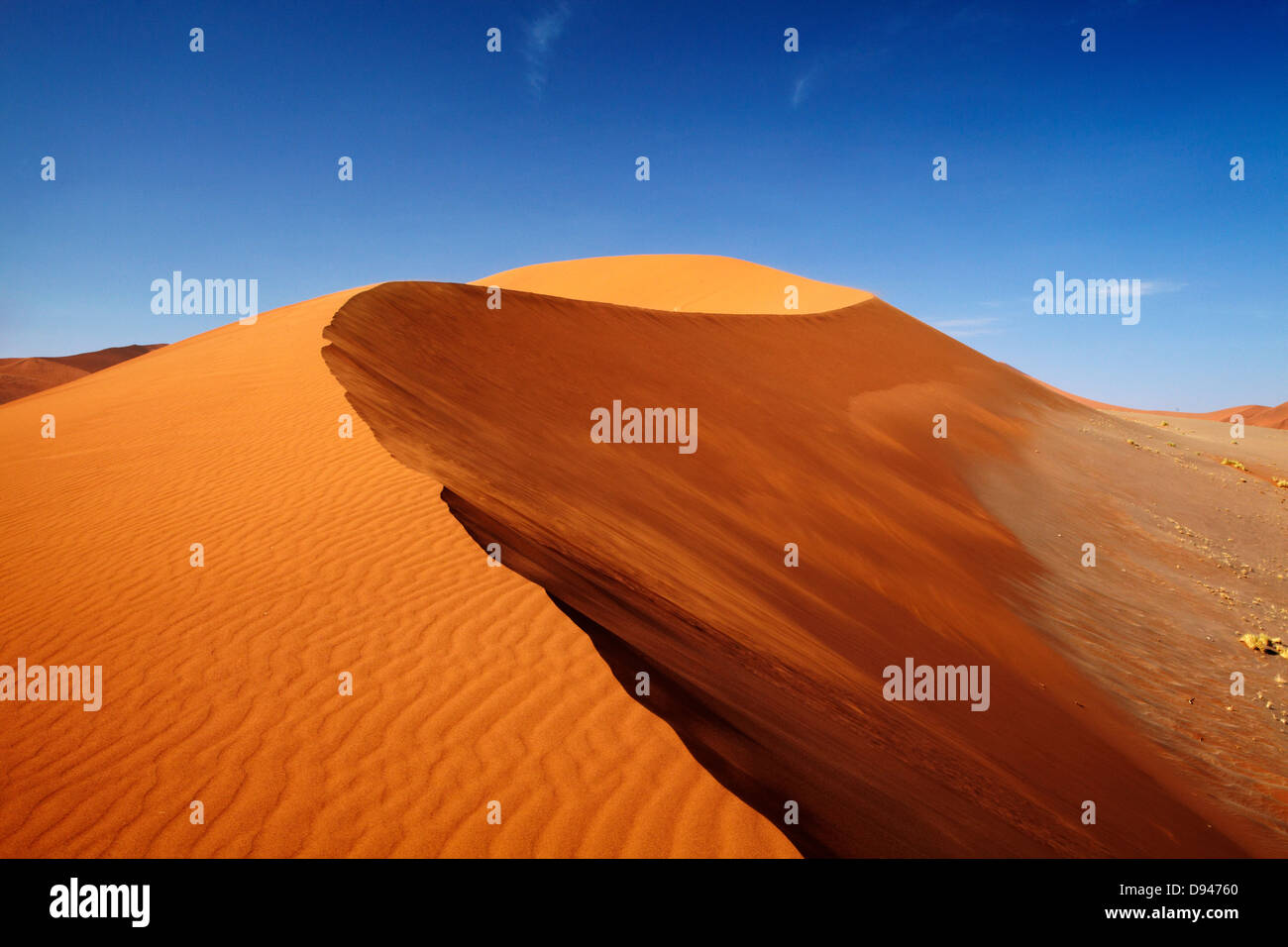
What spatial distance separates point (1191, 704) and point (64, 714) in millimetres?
11727

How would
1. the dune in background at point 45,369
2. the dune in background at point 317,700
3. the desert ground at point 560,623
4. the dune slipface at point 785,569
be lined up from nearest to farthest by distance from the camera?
the dune in background at point 317,700 → the desert ground at point 560,623 → the dune slipface at point 785,569 → the dune in background at point 45,369

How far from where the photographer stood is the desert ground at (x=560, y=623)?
326cm

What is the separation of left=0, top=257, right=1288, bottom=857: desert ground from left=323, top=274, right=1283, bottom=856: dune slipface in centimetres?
6

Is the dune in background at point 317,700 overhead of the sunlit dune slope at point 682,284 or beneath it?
beneath

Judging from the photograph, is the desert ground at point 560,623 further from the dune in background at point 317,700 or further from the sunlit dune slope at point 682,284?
the sunlit dune slope at point 682,284

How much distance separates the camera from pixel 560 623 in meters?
4.45

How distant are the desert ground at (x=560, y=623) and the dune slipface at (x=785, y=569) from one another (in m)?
0.06

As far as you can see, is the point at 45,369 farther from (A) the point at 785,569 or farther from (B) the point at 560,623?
(B) the point at 560,623

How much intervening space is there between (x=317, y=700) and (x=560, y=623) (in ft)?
4.63

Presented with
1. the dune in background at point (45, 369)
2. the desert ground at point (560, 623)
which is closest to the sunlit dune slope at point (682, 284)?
the desert ground at point (560, 623)

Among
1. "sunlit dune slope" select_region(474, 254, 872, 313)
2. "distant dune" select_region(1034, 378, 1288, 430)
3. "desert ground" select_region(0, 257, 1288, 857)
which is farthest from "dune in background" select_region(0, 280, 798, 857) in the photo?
"distant dune" select_region(1034, 378, 1288, 430)

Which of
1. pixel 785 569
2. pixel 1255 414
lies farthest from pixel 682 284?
pixel 1255 414

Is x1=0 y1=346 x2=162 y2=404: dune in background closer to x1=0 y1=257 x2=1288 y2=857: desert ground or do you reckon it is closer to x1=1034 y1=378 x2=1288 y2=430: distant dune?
x1=0 y1=257 x2=1288 y2=857: desert ground

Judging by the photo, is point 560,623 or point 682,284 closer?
point 560,623
